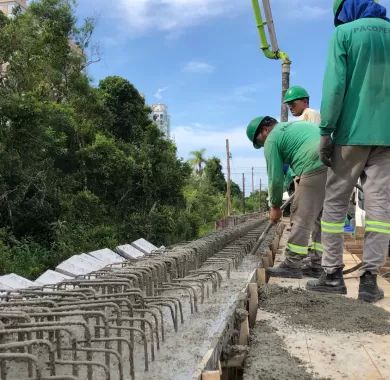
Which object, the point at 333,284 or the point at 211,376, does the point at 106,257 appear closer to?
the point at 333,284

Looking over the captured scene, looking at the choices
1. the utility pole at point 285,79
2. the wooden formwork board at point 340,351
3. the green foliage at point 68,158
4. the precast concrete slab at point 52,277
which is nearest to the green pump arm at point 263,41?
the utility pole at point 285,79

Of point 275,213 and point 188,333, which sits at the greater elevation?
point 275,213

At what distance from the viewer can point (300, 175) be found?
4.38 metres

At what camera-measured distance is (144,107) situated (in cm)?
2230

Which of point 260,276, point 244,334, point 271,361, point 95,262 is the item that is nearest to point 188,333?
point 244,334

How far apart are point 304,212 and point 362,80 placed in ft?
4.57

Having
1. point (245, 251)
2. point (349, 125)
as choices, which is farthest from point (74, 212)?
point (349, 125)

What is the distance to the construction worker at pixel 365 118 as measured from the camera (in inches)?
127

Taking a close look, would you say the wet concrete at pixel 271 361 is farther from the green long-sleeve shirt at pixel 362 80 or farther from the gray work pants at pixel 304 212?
the gray work pants at pixel 304 212

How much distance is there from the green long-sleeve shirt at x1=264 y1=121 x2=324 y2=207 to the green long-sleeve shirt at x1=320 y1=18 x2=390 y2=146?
3.31ft

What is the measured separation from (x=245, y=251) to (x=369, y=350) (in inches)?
159

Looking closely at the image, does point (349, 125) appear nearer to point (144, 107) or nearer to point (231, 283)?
point (231, 283)

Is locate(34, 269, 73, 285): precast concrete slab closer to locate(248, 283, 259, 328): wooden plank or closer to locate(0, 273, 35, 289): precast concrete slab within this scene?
locate(0, 273, 35, 289): precast concrete slab

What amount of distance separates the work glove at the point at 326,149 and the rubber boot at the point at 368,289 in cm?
79
